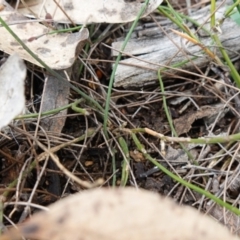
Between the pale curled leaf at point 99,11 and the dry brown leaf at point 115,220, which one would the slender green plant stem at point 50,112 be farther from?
the dry brown leaf at point 115,220

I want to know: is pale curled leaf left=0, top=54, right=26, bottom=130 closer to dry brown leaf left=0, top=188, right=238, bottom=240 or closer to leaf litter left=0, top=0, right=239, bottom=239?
leaf litter left=0, top=0, right=239, bottom=239

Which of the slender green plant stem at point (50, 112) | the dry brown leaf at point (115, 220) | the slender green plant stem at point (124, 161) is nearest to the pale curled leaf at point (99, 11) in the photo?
the slender green plant stem at point (50, 112)

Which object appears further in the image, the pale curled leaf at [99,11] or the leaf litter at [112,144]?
the pale curled leaf at [99,11]

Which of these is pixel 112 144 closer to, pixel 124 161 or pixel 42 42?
pixel 124 161

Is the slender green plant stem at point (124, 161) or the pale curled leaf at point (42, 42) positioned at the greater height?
the pale curled leaf at point (42, 42)

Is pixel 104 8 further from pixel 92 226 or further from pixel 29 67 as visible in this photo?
pixel 92 226

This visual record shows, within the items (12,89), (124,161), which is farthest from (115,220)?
(124,161)
